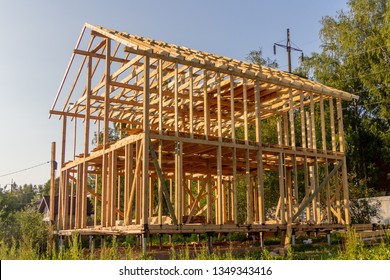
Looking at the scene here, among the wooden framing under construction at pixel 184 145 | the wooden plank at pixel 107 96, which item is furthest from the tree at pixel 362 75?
the wooden plank at pixel 107 96

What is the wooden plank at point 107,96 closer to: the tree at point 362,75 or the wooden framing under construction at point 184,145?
the wooden framing under construction at point 184,145

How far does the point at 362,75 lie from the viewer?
3528cm

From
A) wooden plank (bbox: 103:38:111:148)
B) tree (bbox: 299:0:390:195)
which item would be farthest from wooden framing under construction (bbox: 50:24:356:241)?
tree (bbox: 299:0:390:195)

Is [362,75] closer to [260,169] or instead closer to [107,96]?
[260,169]

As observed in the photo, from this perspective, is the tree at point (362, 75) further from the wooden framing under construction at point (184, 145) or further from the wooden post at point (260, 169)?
the wooden post at point (260, 169)

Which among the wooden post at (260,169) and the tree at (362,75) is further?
the tree at (362,75)

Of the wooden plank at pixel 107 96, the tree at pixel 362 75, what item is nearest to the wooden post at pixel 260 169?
the wooden plank at pixel 107 96

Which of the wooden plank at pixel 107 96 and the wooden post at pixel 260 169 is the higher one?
the wooden plank at pixel 107 96

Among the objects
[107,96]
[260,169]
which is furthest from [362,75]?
[107,96]

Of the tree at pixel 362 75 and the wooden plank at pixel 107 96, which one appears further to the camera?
the tree at pixel 362 75

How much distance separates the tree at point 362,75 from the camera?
3484 cm

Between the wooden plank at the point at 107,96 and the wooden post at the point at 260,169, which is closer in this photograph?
the wooden plank at the point at 107,96
